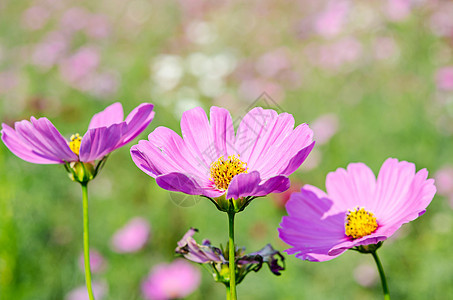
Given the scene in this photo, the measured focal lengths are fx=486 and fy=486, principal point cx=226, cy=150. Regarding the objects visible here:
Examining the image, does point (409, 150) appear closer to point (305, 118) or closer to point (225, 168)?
point (305, 118)

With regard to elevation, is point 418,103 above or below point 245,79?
below

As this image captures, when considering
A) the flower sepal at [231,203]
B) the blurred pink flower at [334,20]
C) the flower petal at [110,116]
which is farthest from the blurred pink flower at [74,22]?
the flower sepal at [231,203]

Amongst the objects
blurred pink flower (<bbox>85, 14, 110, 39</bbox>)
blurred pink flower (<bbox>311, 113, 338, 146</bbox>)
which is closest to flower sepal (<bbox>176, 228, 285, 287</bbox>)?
blurred pink flower (<bbox>311, 113, 338, 146</bbox>)

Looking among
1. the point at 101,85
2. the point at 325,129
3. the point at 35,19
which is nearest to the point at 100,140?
the point at 325,129

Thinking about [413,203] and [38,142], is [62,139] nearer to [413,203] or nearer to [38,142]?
[38,142]

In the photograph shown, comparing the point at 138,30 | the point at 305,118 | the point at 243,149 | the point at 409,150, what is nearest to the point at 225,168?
the point at 243,149

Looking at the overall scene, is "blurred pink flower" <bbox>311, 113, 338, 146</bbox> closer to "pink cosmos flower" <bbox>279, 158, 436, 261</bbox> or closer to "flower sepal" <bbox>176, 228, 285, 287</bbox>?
"pink cosmos flower" <bbox>279, 158, 436, 261</bbox>
